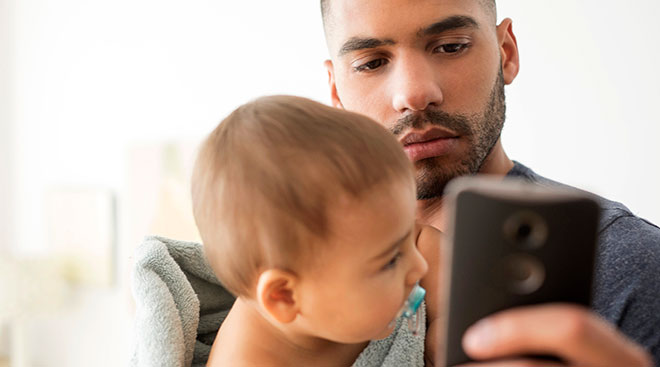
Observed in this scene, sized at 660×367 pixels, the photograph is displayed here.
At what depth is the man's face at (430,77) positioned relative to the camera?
3.36 ft

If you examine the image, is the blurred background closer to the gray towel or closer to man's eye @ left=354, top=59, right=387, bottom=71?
man's eye @ left=354, top=59, right=387, bottom=71

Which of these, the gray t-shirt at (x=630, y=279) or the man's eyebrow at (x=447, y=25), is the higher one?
the man's eyebrow at (x=447, y=25)

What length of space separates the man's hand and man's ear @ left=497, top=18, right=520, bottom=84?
0.85 metres

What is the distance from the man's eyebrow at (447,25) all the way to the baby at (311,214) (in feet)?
1.19

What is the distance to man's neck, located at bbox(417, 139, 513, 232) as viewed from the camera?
1.12 m

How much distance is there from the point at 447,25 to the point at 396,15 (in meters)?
0.08

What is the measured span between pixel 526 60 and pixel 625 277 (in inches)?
51.1

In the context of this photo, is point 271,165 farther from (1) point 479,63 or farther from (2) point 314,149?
(1) point 479,63

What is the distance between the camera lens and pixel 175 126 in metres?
2.81

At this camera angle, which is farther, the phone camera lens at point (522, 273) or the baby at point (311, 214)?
the baby at point (311, 214)

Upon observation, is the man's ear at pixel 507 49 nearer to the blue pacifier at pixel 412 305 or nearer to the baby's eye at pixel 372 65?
the baby's eye at pixel 372 65

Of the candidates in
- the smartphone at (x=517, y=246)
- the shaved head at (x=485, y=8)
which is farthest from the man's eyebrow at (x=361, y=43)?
the smartphone at (x=517, y=246)

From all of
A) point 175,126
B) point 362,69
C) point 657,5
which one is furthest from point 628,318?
point 175,126

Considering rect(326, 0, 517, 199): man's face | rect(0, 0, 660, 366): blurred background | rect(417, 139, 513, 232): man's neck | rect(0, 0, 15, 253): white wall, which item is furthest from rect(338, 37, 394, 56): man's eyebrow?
rect(0, 0, 15, 253): white wall
